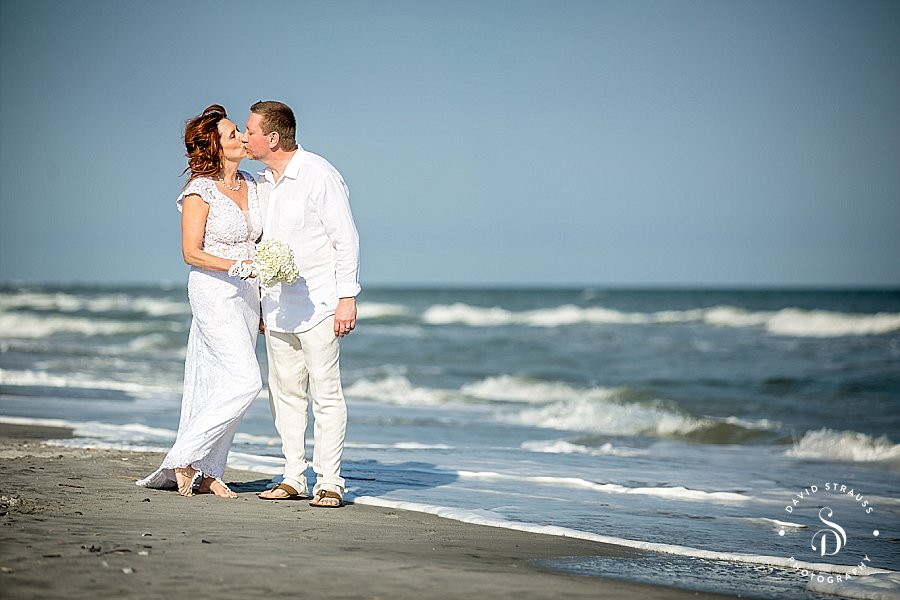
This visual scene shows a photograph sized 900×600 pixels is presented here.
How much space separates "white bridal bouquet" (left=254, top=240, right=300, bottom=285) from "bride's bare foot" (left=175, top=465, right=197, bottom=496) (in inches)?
44.9

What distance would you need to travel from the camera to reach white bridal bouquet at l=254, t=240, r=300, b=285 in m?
5.34

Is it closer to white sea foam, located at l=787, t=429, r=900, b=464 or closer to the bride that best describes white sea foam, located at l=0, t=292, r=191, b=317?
white sea foam, located at l=787, t=429, r=900, b=464

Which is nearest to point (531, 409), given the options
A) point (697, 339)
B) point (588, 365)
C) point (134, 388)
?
point (134, 388)

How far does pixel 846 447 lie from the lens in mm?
11117

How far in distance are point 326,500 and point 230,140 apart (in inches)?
76.5

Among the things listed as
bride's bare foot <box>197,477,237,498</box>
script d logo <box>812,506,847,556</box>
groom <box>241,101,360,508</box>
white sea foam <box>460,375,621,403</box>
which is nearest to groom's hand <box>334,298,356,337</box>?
groom <box>241,101,360,508</box>

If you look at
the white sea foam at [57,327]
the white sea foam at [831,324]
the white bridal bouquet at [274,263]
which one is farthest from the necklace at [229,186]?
the white sea foam at [57,327]

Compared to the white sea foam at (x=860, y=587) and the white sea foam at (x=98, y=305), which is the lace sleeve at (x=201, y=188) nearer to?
the white sea foam at (x=860, y=587)

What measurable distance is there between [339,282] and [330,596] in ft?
7.09

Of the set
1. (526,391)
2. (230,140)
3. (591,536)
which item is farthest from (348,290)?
(526,391)

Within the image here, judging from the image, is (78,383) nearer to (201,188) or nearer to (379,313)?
(201,188)

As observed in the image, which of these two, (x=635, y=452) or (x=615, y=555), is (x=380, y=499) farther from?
(x=635, y=452)

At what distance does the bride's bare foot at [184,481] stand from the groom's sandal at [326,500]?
2.10 ft

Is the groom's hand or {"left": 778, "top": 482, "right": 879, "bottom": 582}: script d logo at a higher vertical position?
the groom's hand
